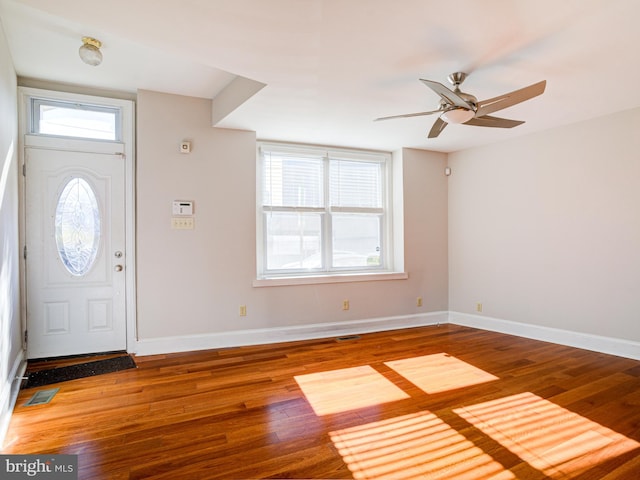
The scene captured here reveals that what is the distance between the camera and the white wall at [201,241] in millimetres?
3652

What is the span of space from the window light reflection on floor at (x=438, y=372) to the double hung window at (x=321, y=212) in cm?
169

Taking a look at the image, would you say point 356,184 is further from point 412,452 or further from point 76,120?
point 412,452

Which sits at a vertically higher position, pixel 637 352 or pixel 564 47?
pixel 564 47

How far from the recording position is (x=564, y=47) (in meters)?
2.26

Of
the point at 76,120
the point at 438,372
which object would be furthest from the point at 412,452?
the point at 76,120

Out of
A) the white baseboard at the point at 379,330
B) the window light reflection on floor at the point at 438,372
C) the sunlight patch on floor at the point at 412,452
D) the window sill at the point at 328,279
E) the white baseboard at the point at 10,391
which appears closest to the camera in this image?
the sunlight patch on floor at the point at 412,452

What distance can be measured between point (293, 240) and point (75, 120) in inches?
106

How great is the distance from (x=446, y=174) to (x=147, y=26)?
4.26m

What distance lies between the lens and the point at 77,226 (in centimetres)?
355

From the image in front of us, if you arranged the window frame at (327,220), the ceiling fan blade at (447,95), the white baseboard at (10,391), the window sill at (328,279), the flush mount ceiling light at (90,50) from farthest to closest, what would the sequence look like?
1. the window frame at (327,220)
2. the window sill at (328,279)
3. the flush mount ceiling light at (90,50)
4. the ceiling fan blade at (447,95)
5. the white baseboard at (10,391)

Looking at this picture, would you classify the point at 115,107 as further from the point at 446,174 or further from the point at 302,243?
the point at 446,174

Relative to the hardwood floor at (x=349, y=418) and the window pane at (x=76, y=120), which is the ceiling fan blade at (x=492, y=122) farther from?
the window pane at (x=76, y=120)

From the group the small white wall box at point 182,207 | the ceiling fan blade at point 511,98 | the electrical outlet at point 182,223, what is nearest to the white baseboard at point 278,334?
the electrical outlet at point 182,223

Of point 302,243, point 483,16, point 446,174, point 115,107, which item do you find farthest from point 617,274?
point 115,107
